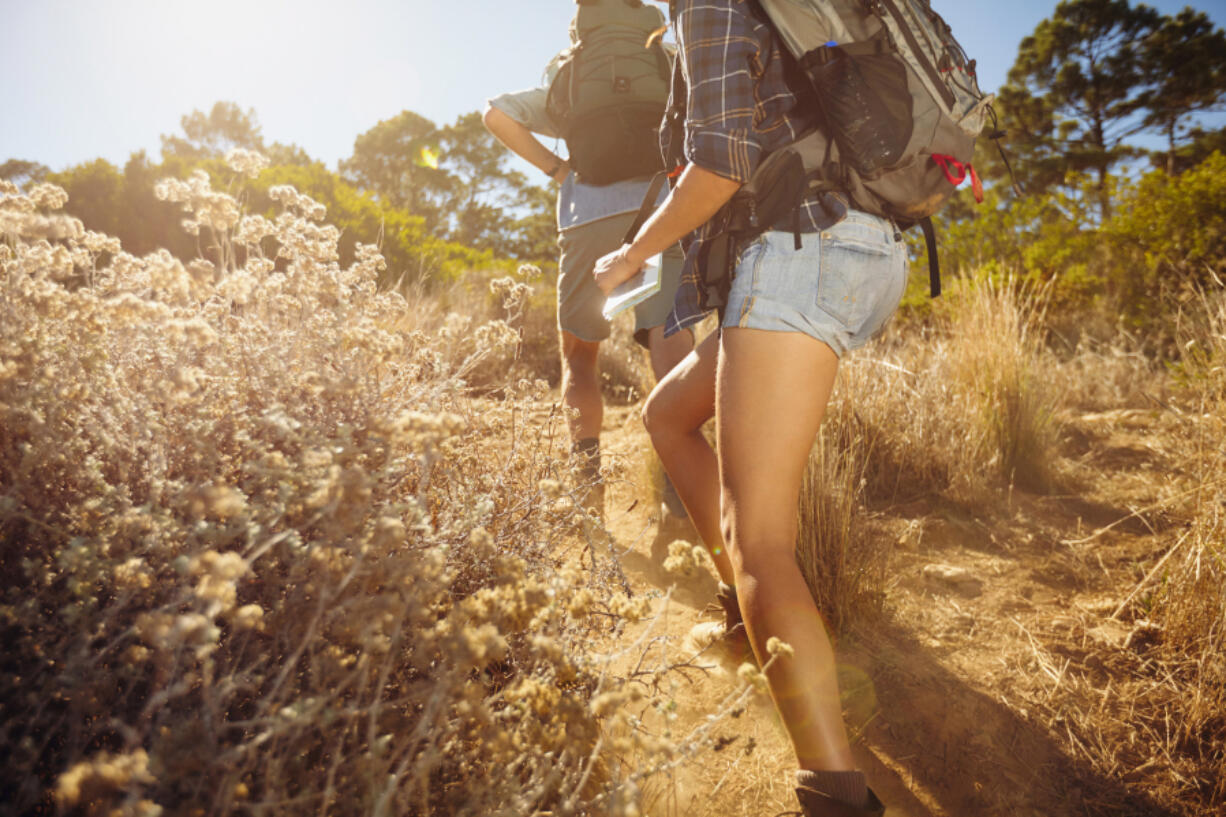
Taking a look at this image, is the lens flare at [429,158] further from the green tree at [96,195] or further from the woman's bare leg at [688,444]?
the woman's bare leg at [688,444]

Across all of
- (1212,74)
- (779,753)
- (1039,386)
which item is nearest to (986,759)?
(779,753)

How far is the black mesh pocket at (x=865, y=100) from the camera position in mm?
1195

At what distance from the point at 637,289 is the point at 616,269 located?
80 millimetres

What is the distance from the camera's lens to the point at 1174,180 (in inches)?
246

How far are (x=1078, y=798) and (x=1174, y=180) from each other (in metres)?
7.35

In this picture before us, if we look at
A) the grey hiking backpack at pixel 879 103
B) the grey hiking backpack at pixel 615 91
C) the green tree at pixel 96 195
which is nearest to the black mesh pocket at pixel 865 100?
the grey hiking backpack at pixel 879 103

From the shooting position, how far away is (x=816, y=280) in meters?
1.24

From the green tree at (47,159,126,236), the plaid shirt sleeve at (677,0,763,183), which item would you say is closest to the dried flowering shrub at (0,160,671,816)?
the plaid shirt sleeve at (677,0,763,183)

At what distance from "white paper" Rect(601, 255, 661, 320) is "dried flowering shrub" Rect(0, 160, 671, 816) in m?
0.51

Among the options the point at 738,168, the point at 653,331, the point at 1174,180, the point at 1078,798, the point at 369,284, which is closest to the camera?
the point at 738,168

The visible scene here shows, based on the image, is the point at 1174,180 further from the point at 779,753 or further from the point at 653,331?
the point at 779,753

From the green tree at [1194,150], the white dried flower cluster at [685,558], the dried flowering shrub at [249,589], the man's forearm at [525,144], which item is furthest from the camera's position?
the green tree at [1194,150]

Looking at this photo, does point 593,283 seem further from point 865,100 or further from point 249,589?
point 249,589

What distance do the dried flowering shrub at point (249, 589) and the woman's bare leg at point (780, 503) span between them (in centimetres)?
30
